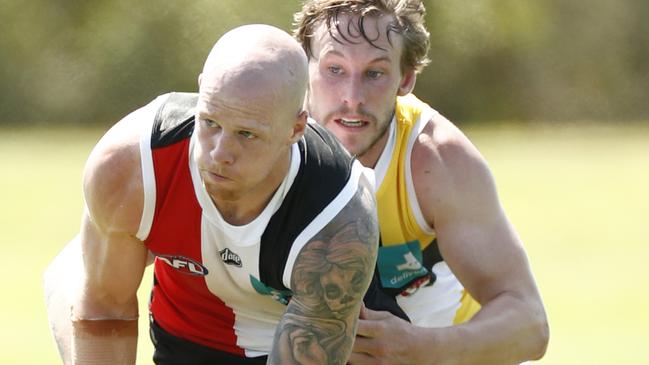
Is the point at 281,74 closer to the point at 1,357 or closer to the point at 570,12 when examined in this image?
the point at 1,357

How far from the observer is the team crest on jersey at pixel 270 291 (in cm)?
503

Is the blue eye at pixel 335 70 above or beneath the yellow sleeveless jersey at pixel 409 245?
above

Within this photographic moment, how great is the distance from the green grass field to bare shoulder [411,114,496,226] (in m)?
3.93

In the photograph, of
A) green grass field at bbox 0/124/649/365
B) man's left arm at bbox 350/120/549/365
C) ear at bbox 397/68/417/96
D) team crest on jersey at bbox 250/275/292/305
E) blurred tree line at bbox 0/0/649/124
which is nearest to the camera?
team crest on jersey at bbox 250/275/292/305

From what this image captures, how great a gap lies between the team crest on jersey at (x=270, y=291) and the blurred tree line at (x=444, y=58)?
52.4ft

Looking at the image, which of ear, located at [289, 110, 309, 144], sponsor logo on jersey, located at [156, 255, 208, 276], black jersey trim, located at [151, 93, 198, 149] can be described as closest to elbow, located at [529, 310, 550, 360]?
sponsor logo on jersey, located at [156, 255, 208, 276]

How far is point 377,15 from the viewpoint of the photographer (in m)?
5.90

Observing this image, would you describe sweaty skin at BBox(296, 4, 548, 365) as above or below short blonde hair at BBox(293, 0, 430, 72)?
below

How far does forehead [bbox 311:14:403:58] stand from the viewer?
5.79 metres

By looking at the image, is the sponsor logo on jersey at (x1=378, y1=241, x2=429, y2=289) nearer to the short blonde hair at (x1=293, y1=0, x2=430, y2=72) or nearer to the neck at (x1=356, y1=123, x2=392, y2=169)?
the neck at (x1=356, y1=123, x2=392, y2=169)

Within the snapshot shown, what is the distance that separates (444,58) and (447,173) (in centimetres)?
1581

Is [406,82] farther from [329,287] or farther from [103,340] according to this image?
[103,340]

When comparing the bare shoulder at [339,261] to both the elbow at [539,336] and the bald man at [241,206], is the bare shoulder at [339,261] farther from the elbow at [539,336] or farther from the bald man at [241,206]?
the elbow at [539,336]

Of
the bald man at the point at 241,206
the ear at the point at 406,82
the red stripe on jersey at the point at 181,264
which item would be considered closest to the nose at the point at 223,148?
the bald man at the point at 241,206
